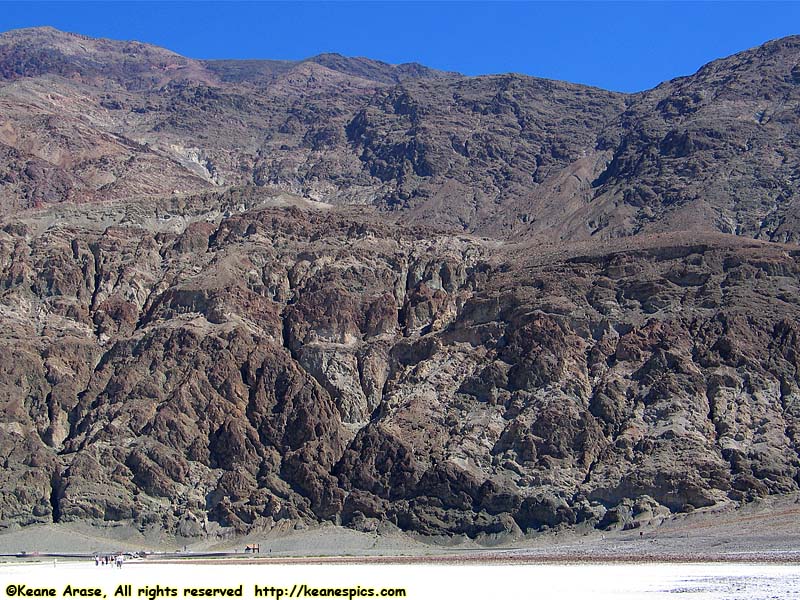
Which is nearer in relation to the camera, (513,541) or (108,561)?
(108,561)

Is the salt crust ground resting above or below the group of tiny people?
below

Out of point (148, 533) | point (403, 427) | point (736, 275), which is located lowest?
point (148, 533)

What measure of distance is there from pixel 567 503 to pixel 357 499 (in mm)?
27589

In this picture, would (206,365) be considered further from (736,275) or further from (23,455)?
(736,275)

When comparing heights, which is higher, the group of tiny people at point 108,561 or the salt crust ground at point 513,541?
the group of tiny people at point 108,561

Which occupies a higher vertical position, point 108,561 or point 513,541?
point 108,561

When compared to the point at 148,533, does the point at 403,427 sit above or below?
above

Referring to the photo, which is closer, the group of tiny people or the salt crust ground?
the group of tiny people

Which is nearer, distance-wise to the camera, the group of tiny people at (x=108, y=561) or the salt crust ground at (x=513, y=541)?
the group of tiny people at (x=108, y=561)

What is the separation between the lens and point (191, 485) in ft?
585
